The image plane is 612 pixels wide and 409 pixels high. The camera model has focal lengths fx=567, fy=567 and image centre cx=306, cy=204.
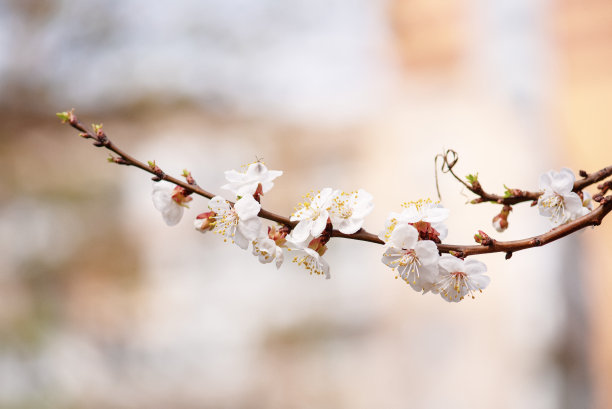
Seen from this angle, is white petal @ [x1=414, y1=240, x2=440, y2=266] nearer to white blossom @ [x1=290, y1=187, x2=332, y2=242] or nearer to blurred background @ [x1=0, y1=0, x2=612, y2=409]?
white blossom @ [x1=290, y1=187, x2=332, y2=242]

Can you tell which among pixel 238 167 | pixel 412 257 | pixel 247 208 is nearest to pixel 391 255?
pixel 412 257

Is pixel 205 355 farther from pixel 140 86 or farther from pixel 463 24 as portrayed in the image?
pixel 463 24

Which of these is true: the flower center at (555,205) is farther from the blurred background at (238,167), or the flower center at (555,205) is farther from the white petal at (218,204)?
the blurred background at (238,167)

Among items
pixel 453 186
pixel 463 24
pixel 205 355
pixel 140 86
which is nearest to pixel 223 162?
pixel 140 86

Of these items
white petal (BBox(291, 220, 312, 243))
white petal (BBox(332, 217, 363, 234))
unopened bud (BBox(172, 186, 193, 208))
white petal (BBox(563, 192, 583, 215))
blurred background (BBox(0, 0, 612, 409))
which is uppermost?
blurred background (BBox(0, 0, 612, 409))

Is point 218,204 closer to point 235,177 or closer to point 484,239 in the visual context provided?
point 235,177

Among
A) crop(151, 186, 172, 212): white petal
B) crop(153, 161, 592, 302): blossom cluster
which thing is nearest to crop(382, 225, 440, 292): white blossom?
crop(153, 161, 592, 302): blossom cluster
